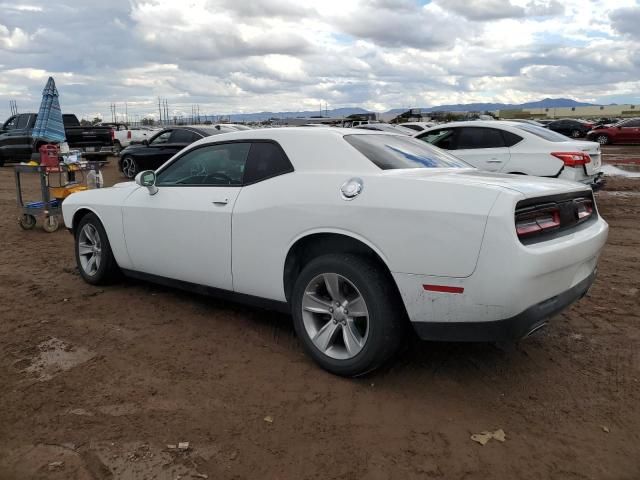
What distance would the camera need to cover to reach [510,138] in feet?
30.1

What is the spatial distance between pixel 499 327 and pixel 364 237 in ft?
2.98

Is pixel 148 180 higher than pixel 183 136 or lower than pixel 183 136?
lower

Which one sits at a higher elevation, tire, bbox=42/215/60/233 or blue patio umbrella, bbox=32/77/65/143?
blue patio umbrella, bbox=32/77/65/143

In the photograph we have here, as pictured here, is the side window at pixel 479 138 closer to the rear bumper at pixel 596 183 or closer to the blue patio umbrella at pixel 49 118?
the rear bumper at pixel 596 183

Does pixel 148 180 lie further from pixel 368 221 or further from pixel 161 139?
pixel 161 139

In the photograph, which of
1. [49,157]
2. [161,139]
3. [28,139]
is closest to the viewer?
[49,157]

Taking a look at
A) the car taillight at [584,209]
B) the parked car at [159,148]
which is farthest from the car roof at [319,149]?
the parked car at [159,148]

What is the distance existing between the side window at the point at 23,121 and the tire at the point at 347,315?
19100 millimetres

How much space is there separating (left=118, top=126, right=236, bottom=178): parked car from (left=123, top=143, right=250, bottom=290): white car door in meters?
8.92

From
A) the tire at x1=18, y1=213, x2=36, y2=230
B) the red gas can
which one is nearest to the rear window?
the red gas can

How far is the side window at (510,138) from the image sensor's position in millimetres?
9102

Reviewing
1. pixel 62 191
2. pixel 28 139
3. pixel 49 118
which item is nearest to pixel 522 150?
pixel 62 191

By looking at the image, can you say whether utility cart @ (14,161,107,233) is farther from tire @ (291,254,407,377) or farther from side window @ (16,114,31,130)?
side window @ (16,114,31,130)

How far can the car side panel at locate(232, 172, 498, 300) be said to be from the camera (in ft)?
9.61
